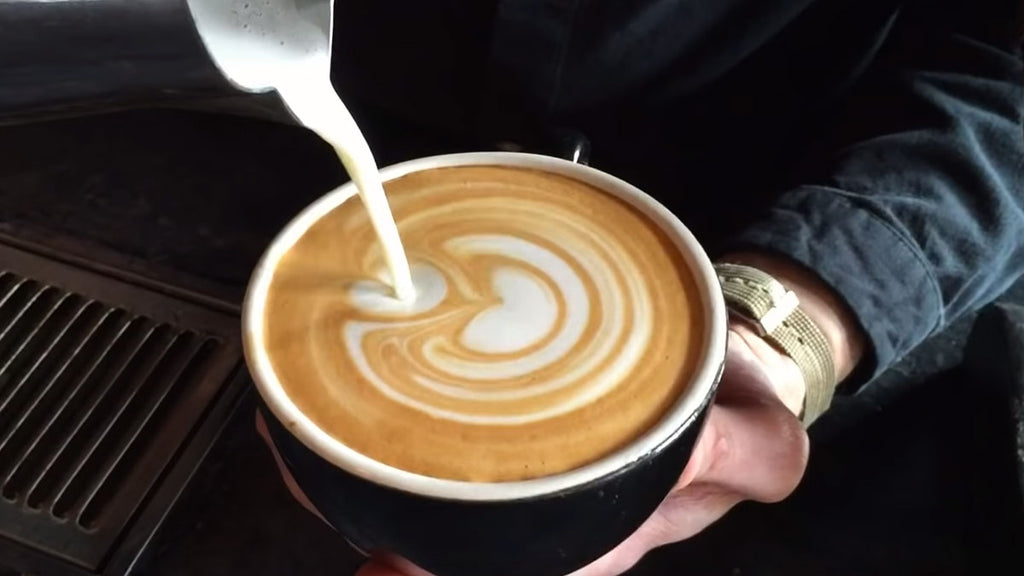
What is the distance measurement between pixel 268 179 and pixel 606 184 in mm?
323

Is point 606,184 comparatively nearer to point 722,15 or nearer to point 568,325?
point 568,325

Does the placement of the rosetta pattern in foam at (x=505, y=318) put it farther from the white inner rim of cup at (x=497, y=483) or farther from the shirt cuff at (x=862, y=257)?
the shirt cuff at (x=862, y=257)

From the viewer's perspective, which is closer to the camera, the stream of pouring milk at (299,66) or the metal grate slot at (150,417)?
the stream of pouring milk at (299,66)

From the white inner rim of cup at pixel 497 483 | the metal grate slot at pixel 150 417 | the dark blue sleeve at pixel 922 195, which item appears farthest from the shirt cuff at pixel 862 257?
the metal grate slot at pixel 150 417

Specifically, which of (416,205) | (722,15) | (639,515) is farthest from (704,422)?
(722,15)

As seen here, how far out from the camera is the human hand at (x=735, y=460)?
1.62 feet

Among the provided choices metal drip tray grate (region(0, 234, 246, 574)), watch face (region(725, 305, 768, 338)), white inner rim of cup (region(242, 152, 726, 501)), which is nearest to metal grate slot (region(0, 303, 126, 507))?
metal drip tray grate (region(0, 234, 246, 574))

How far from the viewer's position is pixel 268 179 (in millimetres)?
748

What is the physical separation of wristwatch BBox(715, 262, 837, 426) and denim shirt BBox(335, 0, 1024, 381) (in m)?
0.03

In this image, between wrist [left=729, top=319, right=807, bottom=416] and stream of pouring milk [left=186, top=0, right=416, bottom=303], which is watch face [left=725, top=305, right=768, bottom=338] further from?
stream of pouring milk [left=186, top=0, right=416, bottom=303]

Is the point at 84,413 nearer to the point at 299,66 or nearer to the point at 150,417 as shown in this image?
the point at 150,417

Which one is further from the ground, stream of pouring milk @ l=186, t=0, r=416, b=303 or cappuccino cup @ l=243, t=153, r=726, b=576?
stream of pouring milk @ l=186, t=0, r=416, b=303

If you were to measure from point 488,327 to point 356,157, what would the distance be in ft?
0.30

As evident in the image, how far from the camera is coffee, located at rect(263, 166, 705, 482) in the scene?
1.30 ft
